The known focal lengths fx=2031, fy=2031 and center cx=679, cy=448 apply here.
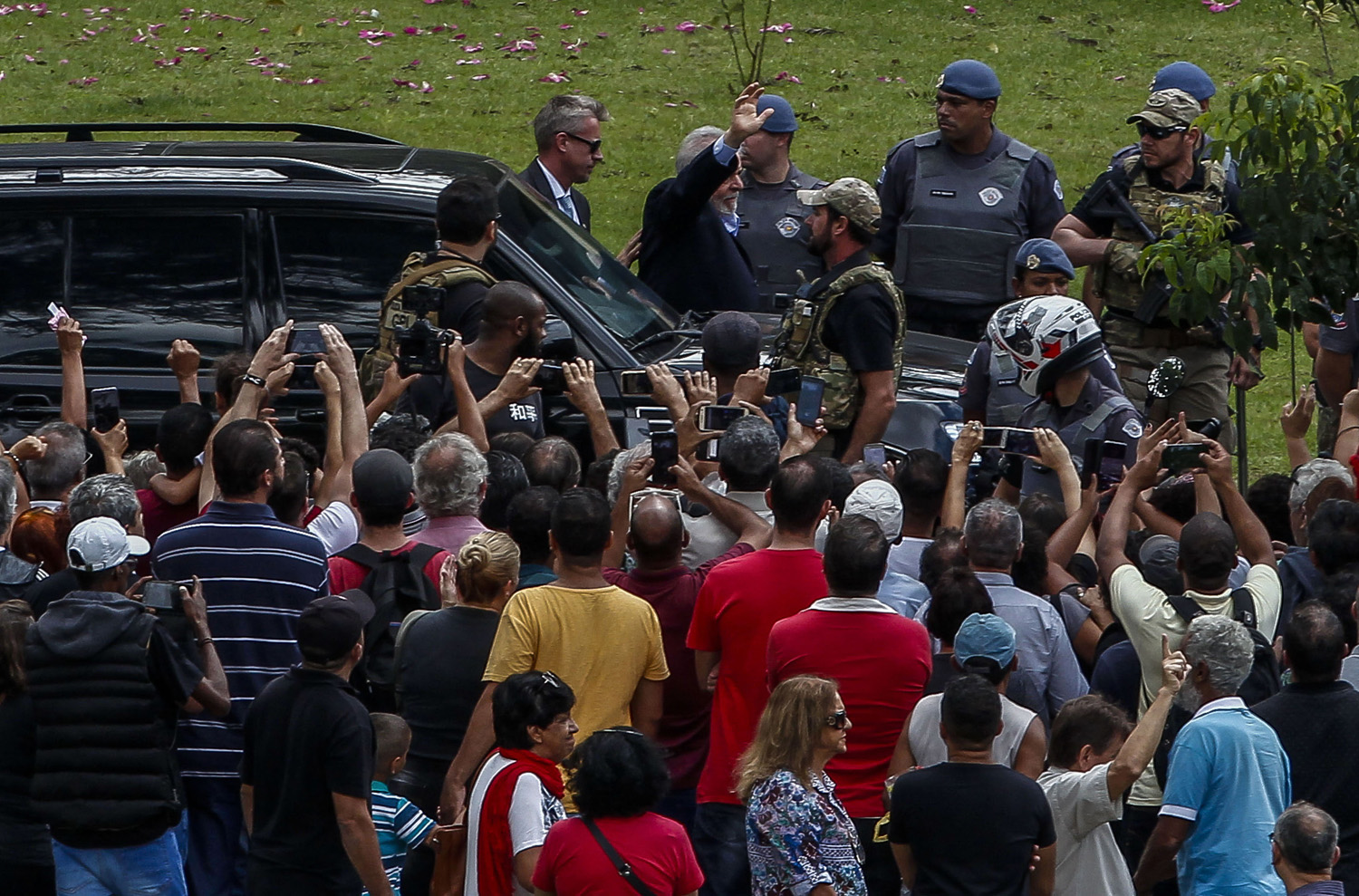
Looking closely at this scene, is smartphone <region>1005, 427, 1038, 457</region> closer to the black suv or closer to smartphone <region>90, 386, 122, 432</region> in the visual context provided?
the black suv

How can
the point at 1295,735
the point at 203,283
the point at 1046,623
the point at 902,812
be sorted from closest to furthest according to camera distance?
the point at 902,812, the point at 1295,735, the point at 1046,623, the point at 203,283

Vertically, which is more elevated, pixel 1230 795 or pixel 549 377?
pixel 549 377

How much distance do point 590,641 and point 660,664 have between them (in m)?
0.22

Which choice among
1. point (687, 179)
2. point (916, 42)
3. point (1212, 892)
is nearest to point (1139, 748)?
point (1212, 892)

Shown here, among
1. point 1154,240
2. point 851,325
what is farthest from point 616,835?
point 1154,240

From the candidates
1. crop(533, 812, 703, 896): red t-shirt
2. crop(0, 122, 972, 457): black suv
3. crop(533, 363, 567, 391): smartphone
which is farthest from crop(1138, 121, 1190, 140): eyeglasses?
crop(533, 812, 703, 896): red t-shirt

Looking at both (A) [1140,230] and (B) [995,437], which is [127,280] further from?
(A) [1140,230]

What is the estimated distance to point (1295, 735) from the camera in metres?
5.18

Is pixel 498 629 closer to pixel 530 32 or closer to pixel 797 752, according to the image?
pixel 797 752

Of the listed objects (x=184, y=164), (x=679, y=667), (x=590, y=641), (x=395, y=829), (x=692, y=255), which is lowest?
(x=395, y=829)

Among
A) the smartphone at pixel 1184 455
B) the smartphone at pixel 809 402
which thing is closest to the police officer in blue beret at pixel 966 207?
the smartphone at pixel 809 402

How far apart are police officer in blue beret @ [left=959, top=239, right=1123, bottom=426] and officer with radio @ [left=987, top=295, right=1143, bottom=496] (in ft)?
0.21

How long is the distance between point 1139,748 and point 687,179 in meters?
4.35

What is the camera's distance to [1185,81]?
9.51m
